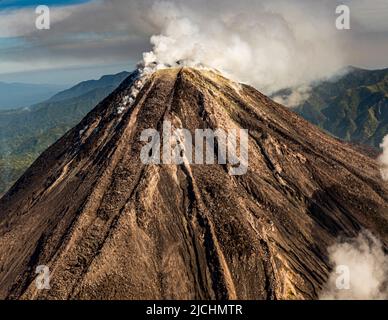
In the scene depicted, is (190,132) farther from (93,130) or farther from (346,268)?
(346,268)

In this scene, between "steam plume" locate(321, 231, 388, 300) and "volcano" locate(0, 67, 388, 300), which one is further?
"steam plume" locate(321, 231, 388, 300)

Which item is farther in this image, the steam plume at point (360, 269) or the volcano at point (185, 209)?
the steam plume at point (360, 269)

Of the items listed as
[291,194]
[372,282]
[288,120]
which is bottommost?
[372,282]

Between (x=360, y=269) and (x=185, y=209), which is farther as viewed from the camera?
(x=185, y=209)

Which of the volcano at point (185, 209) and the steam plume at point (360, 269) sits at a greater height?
the volcano at point (185, 209)

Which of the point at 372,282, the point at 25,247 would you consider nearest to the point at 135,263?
the point at 25,247

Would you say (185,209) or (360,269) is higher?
(185,209)

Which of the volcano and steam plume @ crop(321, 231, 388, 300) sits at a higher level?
the volcano

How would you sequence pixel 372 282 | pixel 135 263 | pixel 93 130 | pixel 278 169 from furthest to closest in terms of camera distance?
pixel 93 130 < pixel 278 169 < pixel 372 282 < pixel 135 263
